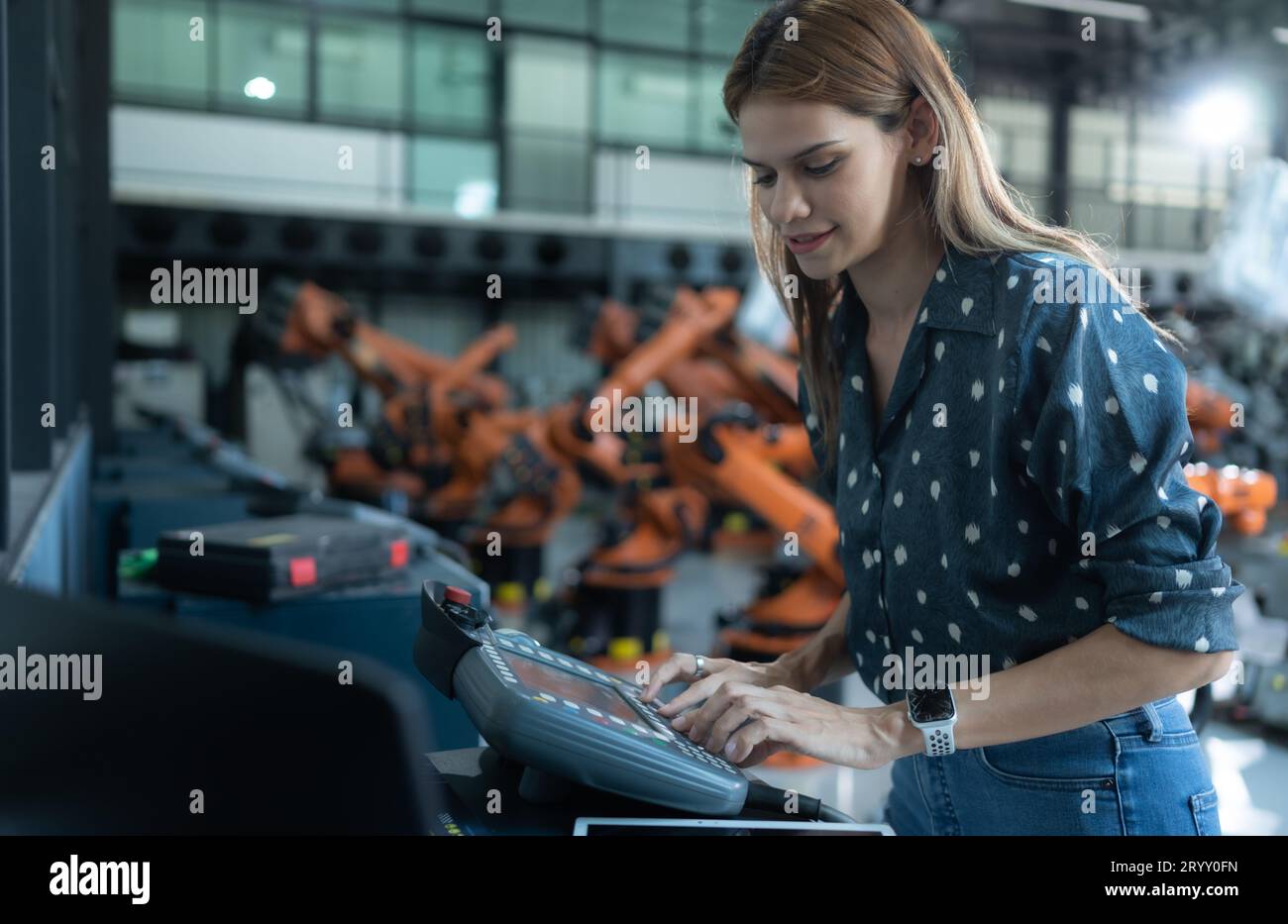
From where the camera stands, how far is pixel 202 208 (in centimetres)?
1124

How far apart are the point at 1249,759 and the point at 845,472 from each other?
3.44m

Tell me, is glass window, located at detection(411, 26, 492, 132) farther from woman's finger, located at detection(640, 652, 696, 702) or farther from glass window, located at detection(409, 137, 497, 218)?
woman's finger, located at detection(640, 652, 696, 702)

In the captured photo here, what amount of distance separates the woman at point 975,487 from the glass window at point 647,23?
14402 mm

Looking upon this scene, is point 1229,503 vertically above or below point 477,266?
below

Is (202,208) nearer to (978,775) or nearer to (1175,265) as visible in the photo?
(978,775)

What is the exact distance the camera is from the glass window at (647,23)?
14.6 meters

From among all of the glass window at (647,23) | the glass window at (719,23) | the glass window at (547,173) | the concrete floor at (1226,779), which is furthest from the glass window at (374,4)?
the concrete floor at (1226,779)

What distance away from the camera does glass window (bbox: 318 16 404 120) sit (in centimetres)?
1307

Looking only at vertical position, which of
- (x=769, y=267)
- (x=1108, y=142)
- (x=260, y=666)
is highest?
(x=1108, y=142)

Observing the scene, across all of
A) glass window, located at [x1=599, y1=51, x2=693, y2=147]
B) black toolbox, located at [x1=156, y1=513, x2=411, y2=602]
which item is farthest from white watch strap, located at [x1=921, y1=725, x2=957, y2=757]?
glass window, located at [x1=599, y1=51, x2=693, y2=147]

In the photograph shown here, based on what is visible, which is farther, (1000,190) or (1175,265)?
(1175,265)

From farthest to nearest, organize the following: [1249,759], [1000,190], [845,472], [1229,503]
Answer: [1229,503] < [1249,759] < [845,472] < [1000,190]
